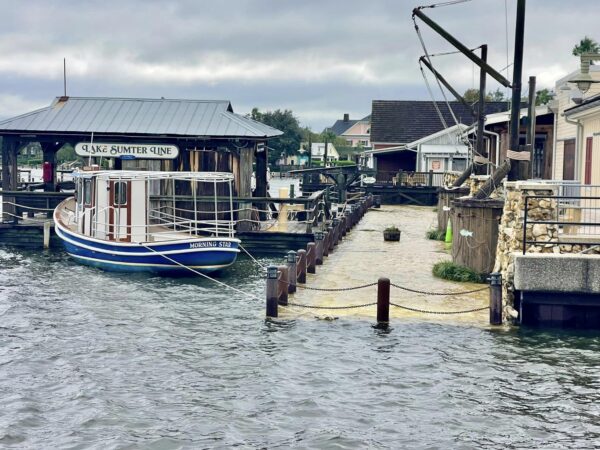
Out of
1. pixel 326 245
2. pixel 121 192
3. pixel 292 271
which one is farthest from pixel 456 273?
pixel 121 192

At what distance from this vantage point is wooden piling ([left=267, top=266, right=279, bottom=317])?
17.6 m

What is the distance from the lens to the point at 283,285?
730 inches

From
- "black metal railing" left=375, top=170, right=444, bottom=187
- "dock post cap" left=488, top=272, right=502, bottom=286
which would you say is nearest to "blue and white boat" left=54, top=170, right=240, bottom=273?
"dock post cap" left=488, top=272, right=502, bottom=286

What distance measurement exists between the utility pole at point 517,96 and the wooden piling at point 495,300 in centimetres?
469

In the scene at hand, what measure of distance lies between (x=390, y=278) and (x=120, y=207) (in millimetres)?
9602

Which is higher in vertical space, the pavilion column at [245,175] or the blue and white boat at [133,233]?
the pavilion column at [245,175]

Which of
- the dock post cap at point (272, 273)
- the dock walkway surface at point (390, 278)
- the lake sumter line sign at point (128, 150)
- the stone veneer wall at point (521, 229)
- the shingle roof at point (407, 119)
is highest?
the shingle roof at point (407, 119)

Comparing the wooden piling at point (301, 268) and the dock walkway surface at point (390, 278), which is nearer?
the dock walkway surface at point (390, 278)

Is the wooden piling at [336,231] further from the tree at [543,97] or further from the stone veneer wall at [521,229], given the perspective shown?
the tree at [543,97]

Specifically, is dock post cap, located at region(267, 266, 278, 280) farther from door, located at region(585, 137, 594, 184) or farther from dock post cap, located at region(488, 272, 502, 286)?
door, located at region(585, 137, 594, 184)

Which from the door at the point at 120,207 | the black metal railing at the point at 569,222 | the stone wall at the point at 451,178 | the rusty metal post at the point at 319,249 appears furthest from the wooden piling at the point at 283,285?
the stone wall at the point at 451,178

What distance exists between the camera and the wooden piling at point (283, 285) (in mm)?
18375

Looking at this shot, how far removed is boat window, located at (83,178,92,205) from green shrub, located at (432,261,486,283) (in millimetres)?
12081

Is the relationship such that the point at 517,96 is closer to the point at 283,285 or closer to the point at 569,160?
the point at 569,160
